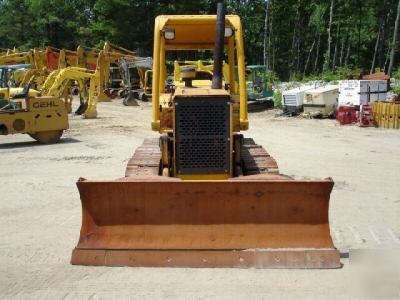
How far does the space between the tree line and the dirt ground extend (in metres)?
28.6

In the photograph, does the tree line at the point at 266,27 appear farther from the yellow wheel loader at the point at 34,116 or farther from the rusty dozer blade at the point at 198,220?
the rusty dozer blade at the point at 198,220

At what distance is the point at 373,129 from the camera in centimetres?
1772

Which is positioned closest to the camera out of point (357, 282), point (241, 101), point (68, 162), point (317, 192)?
point (357, 282)

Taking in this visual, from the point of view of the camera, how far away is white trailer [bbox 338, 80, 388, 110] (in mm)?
19625

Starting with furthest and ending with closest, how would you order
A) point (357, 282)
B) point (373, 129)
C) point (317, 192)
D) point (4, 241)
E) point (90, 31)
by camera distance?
point (90, 31), point (373, 129), point (4, 241), point (317, 192), point (357, 282)

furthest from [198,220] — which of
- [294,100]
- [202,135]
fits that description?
[294,100]

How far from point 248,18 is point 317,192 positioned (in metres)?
48.8

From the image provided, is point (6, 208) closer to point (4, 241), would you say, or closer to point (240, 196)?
point (4, 241)

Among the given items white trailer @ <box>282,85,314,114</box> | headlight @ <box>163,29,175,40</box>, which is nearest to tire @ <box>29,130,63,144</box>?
headlight @ <box>163,29,175,40</box>

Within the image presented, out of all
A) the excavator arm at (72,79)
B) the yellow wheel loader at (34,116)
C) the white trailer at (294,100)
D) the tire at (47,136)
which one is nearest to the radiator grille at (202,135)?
the yellow wheel loader at (34,116)

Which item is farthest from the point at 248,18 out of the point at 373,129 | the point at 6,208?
the point at 6,208

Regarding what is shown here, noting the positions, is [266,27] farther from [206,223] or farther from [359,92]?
[206,223]

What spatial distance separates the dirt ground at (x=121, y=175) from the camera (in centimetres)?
455

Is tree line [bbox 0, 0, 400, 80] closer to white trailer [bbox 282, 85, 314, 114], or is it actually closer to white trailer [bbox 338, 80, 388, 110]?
white trailer [bbox 282, 85, 314, 114]
